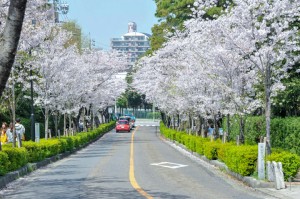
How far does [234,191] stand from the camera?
1520 centimetres

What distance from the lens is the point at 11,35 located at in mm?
7922

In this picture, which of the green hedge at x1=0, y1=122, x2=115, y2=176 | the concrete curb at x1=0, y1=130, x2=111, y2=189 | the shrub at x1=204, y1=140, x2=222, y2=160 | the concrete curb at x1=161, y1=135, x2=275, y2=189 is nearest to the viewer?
the concrete curb at x1=161, y1=135, x2=275, y2=189

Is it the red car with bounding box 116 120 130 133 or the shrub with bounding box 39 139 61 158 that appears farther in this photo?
the red car with bounding box 116 120 130 133

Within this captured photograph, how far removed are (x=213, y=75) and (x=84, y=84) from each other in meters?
22.3

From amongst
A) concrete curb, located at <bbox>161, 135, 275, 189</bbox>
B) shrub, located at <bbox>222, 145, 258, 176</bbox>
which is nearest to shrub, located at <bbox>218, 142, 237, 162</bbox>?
concrete curb, located at <bbox>161, 135, 275, 189</bbox>

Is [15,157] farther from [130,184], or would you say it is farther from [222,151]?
[222,151]

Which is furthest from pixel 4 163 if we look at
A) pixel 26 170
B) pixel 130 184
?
pixel 130 184

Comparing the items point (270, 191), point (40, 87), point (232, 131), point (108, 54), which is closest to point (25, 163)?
point (270, 191)

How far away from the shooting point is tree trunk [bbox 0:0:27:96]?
7.80 m

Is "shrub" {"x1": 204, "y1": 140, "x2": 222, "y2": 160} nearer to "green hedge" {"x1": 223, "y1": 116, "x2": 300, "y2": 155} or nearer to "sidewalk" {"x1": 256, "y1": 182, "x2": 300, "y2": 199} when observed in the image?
A: "green hedge" {"x1": 223, "y1": 116, "x2": 300, "y2": 155}

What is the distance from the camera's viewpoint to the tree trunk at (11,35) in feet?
25.6

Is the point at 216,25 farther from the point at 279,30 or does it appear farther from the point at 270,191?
the point at 270,191

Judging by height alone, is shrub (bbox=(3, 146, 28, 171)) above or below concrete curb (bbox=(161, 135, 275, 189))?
above

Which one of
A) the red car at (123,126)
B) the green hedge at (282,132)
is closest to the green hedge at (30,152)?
the green hedge at (282,132)
